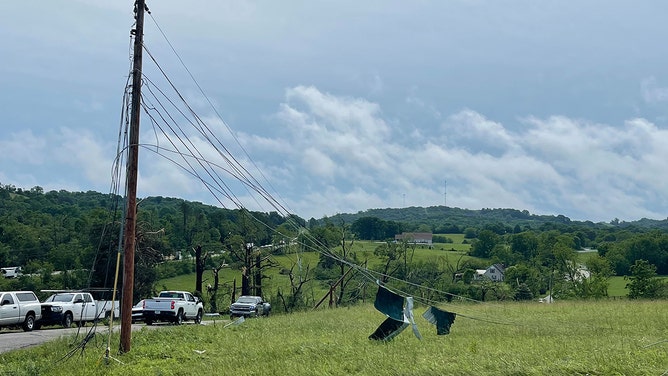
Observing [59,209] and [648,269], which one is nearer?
[648,269]

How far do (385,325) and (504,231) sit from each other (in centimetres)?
11301

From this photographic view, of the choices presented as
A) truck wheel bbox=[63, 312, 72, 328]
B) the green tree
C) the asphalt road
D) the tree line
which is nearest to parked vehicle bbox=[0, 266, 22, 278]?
the tree line

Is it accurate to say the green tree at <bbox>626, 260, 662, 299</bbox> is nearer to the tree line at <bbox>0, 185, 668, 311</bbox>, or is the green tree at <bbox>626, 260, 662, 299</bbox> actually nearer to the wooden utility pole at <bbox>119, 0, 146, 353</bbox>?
the tree line at <bbox>0, 185, 668, 311</bbox>

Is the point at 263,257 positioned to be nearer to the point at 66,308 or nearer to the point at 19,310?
the point at 66,308

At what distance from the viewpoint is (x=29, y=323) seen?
2981 centimetres

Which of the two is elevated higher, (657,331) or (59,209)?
(59,209)

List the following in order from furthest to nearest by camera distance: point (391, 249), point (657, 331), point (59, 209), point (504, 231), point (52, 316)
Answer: point (504, 231) → point (59, 209) → point (391, 249) → point (52, 316) → point (657, 331)

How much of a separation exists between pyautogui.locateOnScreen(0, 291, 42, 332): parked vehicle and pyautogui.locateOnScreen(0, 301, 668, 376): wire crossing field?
7.83 metres

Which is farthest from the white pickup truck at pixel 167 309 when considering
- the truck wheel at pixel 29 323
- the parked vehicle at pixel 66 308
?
the truck wheel at pixel 29 323

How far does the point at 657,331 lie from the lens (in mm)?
19000

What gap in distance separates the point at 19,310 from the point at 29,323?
0.80 m

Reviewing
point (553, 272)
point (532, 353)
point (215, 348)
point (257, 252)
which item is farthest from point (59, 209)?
point (532, 353)

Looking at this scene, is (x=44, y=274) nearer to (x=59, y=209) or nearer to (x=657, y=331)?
(x=59, y=209)

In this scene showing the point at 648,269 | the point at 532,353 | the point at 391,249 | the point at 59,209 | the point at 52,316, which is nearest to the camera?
the point at 532,353
